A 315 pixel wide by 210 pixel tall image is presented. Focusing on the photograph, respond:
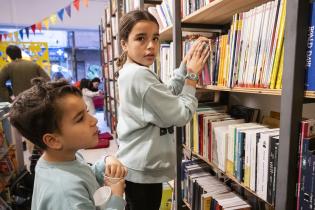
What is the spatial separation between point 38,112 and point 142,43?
593 mm

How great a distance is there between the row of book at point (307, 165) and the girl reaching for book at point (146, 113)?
0.45 m

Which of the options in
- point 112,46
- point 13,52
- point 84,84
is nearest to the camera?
point 13,52

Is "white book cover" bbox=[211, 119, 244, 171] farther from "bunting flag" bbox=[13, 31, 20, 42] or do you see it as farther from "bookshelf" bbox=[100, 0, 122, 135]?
"bunting flag" bbox=[13, 31, 20, 42]

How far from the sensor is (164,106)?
102 centimetres

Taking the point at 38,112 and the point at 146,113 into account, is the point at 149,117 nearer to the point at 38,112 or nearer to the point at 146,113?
the point at 146,113

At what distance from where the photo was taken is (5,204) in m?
1.86

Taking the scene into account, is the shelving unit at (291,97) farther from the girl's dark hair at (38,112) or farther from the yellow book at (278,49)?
the girl's dark hair at (38,112)

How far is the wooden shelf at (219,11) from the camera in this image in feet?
3.40

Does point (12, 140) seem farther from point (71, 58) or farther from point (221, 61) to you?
point (71, 58)

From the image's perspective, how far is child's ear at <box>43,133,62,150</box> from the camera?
0.77 m

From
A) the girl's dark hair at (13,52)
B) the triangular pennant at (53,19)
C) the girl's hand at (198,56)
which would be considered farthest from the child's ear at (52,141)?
the triangular pennant at (53,19)

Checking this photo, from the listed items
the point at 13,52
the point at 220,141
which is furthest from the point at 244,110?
the point at 13,52

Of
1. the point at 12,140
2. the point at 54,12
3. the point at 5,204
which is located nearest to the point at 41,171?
the point at 5,204

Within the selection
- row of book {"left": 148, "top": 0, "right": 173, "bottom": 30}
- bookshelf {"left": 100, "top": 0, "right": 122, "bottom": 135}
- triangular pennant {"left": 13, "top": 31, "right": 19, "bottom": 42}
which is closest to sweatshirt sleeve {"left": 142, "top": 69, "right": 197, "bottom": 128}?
row of book {"left": 148, "top": 0, "right": 173, "bottom": 30}
